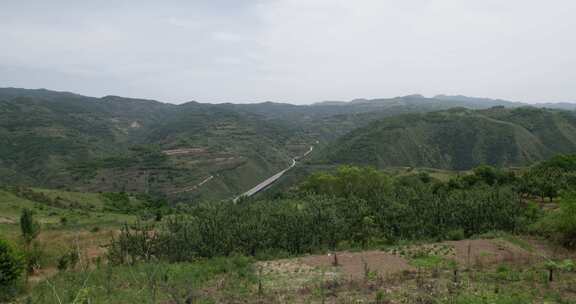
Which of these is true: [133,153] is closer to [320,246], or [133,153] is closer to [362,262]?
[320,246]

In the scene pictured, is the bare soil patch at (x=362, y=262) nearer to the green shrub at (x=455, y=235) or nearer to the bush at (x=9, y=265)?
the green shrub at (x=455, y=235)

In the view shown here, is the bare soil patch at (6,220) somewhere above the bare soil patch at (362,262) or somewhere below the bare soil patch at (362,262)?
below

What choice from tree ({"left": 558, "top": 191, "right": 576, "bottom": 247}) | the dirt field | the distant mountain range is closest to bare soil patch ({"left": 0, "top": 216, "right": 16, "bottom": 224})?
the dirt field

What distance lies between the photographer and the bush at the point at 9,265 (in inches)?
488

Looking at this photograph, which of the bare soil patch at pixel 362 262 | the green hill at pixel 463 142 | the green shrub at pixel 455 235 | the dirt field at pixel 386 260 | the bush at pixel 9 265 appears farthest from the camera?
the green hill at pixel 463 142

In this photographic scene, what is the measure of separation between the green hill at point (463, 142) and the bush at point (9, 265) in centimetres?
7767

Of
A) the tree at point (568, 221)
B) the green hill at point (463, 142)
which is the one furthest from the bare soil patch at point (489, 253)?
the green hill at point (463, 142)

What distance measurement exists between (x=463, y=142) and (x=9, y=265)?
332ft

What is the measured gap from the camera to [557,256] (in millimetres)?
14555

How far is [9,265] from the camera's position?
12.6 meters

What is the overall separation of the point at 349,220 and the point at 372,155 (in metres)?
71.5

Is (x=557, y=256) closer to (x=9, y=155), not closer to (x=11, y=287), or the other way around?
(x=11, y=287)

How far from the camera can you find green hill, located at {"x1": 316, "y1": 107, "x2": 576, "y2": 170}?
88250 millimetres

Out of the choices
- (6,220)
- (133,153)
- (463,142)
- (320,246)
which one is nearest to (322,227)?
(320,246)
